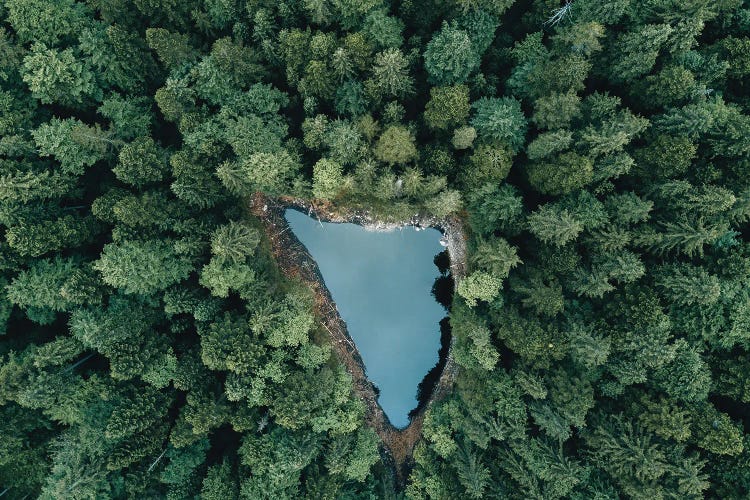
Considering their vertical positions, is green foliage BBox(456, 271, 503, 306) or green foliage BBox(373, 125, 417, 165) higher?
green foliage BBox(373, 125, 417, 165)

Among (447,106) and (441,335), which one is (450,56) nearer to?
(447,106)

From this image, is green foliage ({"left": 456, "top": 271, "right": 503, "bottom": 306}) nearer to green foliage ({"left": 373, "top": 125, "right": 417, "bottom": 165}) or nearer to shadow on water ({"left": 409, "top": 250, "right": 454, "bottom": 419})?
shadow on water ({"left": 409, "top": 250, "right": 454, "bottom": 419})

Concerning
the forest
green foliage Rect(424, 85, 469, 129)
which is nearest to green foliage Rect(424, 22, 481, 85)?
the forest

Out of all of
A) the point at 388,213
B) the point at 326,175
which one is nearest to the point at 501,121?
the point at 388,213

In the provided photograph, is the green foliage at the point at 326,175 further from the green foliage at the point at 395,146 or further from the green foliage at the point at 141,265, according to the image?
the green foliage at the point at 141,265

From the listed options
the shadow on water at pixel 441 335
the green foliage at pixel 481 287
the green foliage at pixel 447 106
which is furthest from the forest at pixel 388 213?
the shadow on water at pixel 441 335

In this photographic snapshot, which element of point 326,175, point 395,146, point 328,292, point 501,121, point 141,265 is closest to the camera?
point 501,121
